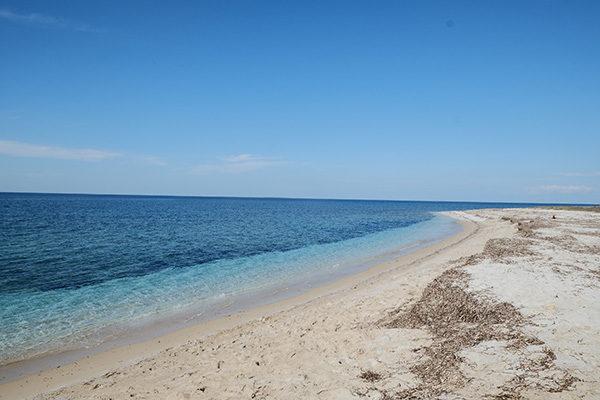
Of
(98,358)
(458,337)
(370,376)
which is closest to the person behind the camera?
(370,376)

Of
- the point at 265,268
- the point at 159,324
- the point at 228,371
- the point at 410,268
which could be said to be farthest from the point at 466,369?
the point at 265,268

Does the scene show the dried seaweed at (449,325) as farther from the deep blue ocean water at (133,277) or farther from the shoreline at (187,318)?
the deep blue ocean water at (133,277)

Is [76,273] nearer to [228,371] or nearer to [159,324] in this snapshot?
[159,324]

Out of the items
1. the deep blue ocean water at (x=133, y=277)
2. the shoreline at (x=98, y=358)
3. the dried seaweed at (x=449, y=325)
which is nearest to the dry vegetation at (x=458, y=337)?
the dried seaweed at (x=449, y=325)

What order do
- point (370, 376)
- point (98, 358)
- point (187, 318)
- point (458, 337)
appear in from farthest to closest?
point (187, 318), point (98, 358), point (458, 337), point (370, 376)

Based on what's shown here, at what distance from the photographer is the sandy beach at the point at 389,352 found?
236 inches

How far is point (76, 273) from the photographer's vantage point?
18281 mm

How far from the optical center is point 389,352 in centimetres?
754

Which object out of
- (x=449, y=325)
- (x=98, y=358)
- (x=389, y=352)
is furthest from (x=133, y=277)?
(x=449, y=325)

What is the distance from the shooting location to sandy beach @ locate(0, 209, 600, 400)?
19.6ft

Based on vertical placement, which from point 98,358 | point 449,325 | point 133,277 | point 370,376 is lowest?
point 98,358

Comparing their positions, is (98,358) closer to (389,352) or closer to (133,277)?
(389,352)

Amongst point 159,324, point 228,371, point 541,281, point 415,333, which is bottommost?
point 159,324

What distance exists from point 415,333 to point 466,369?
2.16 meters
